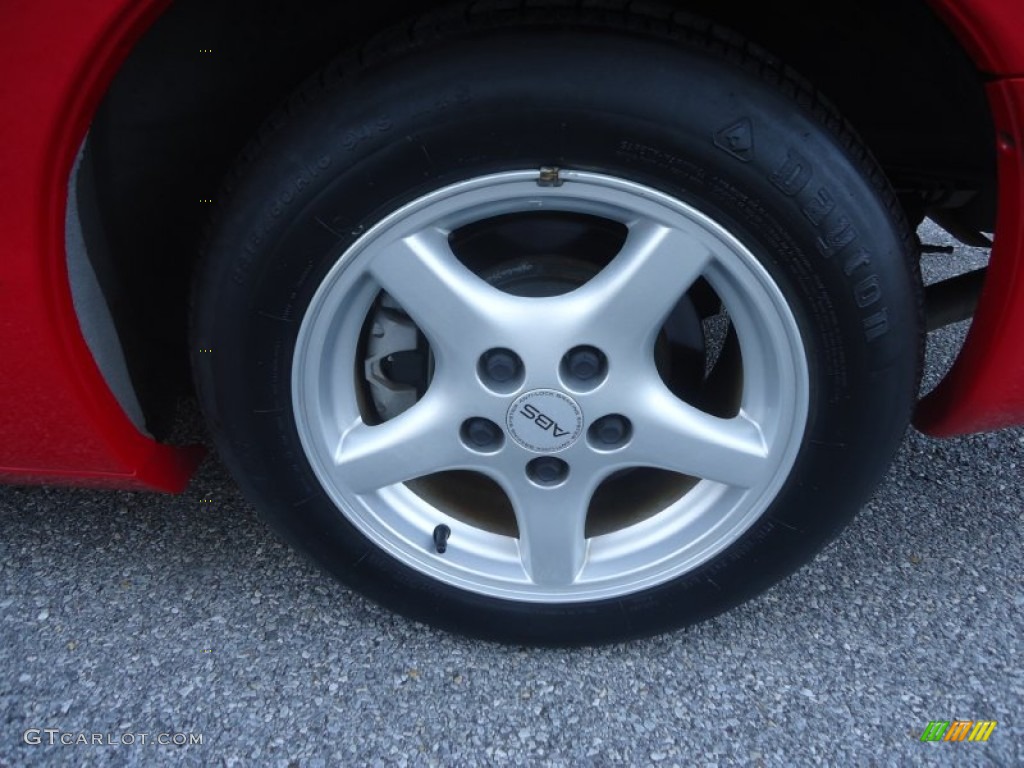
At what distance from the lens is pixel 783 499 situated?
1.42 metres

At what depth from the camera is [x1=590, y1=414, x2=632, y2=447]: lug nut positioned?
1.39m

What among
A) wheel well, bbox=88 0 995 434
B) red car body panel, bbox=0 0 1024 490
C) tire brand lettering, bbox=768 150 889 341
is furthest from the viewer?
wheel well, bbox=88 0 995 434

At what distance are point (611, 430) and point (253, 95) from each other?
795 millimetres

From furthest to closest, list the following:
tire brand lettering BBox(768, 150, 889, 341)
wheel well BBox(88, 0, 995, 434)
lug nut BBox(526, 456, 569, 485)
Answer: lug nut BBox(526, 456, 569, 485) → wheel well BBox(88, 0, 995, 434) → tire brand lettering BBox(768, 150, 889, 341)

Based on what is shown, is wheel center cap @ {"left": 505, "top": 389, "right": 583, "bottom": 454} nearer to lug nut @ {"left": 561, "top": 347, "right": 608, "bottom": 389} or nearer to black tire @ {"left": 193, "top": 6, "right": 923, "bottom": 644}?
lug nut @ {"left": 561, "top": 347, "right": 608, "bottom": 389}

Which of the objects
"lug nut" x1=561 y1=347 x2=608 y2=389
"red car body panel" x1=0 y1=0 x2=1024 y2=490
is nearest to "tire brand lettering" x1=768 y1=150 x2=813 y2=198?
"red car body panel" x1=0 y1=0 x2=1024 y2=490

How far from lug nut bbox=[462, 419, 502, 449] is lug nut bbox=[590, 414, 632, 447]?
0.15 metres

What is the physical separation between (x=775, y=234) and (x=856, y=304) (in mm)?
162

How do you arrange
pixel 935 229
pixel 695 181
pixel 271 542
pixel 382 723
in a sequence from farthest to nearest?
pixel 935 229 → pixel 271 542 → pixel 382 723 → pixel 695 181

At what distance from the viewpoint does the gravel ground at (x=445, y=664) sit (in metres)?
1.45

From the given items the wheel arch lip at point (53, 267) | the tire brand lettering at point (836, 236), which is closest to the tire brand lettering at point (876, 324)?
the tire brand lettering at point (836, 236)

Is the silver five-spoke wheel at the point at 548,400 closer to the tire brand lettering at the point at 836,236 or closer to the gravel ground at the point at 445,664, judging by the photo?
the tire brand lettering at the point at 836,236

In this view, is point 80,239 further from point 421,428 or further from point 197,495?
point 197,495

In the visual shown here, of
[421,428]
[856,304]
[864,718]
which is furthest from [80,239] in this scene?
[864,718]
